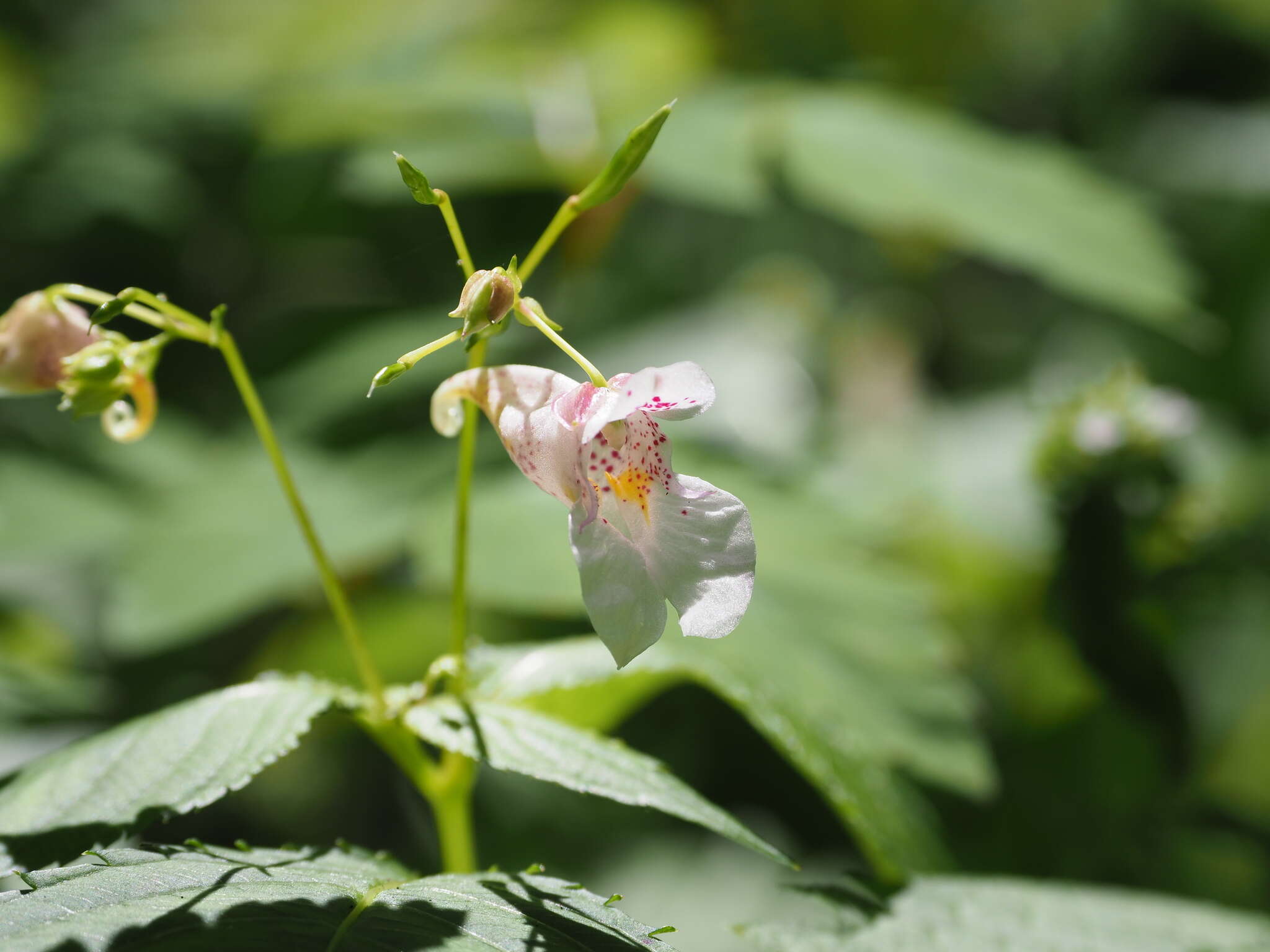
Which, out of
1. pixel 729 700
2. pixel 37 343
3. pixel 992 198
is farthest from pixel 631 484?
pixel 992 198

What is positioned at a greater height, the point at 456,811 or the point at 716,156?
the point at 716,156

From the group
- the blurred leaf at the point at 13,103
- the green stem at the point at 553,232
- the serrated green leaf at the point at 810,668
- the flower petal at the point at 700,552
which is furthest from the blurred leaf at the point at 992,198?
the blurred leaf at the point at 13,103

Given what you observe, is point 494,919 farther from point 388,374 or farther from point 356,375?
point 356,375

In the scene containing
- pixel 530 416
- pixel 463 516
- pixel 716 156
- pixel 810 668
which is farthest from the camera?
pixel 716 156

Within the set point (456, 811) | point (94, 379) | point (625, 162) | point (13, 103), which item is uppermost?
point (13, 103)

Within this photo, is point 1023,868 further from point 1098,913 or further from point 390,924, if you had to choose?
point 390,924
